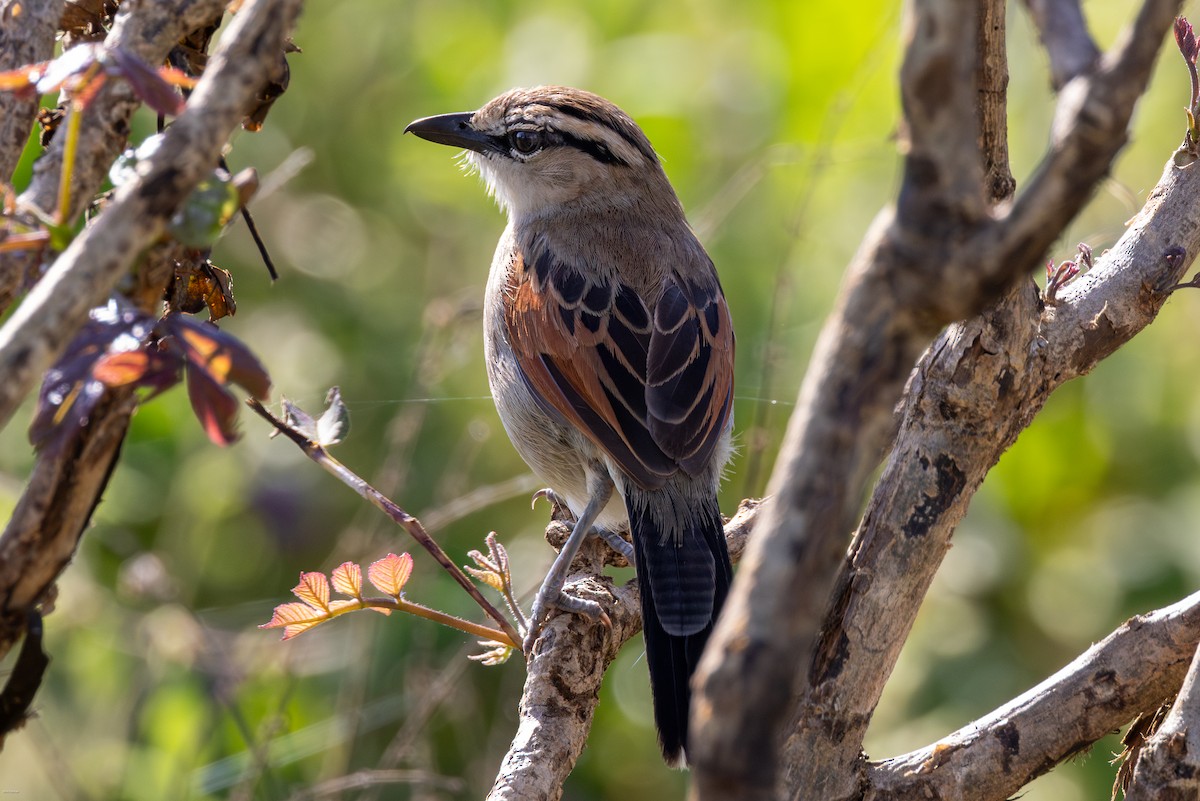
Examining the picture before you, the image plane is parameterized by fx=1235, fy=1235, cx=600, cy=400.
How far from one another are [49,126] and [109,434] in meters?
0.83

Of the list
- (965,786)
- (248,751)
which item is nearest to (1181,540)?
(965,786)

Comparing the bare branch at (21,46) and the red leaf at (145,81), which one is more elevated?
the bare branch at (21,46)

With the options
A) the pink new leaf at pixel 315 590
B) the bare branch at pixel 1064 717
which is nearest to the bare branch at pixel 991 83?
the bare branch at pixel 1064 717

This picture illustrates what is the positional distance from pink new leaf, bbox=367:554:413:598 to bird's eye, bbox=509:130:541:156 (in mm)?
2300

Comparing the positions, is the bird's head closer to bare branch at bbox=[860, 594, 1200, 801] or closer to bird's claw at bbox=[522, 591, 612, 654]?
bird's claw at bbox=[522, 591, 612, 654]

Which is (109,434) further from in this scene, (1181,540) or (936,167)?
(1181,540)

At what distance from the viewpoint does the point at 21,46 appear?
6.43ft

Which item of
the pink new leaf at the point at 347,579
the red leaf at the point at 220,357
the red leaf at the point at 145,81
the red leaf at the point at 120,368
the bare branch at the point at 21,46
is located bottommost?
the pink new leaf at the point at 347,579

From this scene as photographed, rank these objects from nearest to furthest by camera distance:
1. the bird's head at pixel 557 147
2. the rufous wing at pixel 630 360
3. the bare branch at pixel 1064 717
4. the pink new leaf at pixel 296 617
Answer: the pink new leaf at pixel 296 617 → the bare branch at pixel 1064 717 → the rufous wing at pixel 630 360 → the bird's head at pixel 557 147

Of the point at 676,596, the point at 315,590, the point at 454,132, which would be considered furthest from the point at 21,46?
the point at 454,132

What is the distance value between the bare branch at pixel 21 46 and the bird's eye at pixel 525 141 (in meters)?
2.52

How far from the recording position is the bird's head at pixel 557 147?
4336 mm

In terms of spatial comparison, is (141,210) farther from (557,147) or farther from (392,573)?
(557,147)

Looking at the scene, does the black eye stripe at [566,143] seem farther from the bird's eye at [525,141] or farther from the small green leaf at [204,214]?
the small green leaf at [204,214]
